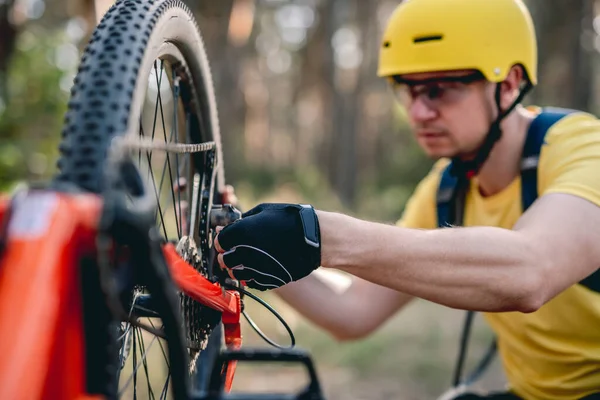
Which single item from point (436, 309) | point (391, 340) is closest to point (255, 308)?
point (391, 340)

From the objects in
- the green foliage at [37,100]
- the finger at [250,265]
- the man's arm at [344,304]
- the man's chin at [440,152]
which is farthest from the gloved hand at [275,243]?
the green foliage at [37,100]

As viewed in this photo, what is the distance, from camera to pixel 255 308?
23.0ft

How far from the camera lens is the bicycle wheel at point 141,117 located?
3.86ft

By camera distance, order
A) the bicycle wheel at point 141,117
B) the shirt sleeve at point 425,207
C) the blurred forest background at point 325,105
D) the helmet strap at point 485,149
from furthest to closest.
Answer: the blurred forest background at point 325,105 → the shirt sleeve at point 425,207 → the helmet strap at point 485,149 → the bicycle wheel at point 141,117

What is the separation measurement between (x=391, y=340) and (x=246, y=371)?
1663mm

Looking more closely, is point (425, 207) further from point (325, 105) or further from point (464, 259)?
point (325, 105)

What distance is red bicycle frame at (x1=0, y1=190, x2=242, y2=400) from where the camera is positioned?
90 cm

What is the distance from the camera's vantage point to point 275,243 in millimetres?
1531

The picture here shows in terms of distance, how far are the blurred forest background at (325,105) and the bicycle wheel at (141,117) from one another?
126 cm

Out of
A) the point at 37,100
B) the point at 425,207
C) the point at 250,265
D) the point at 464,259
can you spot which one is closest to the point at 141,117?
the point at 250,265

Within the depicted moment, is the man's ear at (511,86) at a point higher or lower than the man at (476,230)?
higher

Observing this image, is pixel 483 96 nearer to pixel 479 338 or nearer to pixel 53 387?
pixel 53 387

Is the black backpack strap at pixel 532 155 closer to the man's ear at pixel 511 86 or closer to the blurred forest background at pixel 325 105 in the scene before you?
the man's ear at pixel 511 86

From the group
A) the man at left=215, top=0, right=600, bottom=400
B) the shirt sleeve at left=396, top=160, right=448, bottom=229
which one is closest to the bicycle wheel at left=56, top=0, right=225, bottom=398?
the man at left=215, top=0, right=600, bottom=400
